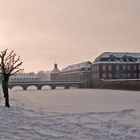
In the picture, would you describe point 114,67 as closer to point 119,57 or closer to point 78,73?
point 119,57

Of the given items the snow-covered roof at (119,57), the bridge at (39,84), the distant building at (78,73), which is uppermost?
the snow-covered roof at (119,57)

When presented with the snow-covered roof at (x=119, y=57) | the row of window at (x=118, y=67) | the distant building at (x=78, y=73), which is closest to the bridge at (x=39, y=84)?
the distant building at (x=78, y=73)

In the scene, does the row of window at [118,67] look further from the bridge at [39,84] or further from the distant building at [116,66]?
the bridge at [39,84]

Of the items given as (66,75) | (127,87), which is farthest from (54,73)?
(127,87)

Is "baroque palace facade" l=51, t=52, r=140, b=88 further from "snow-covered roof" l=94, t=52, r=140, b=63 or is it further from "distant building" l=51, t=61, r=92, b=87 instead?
"distant building" l=51, t=61, r=92, b=87

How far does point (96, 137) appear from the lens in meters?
9.83

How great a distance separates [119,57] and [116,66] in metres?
3.17

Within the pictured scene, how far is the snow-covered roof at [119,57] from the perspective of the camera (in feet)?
303

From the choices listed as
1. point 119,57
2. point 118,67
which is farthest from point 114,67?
point 119,57

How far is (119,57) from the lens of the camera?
9494cm

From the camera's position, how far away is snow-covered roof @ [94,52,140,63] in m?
92.5

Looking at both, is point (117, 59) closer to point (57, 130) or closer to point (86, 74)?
point (86, 74)

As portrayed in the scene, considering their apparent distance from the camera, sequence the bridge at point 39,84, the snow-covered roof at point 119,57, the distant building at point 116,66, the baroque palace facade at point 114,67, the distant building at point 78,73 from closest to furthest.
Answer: the baroque palace facade at point 114,67 → the distant building at point 116,66 → the snow-covered roof at point 119,57 → the bridge at point 39,84 → the distant building at point 78,73

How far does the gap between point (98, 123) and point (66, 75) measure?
114 meters
